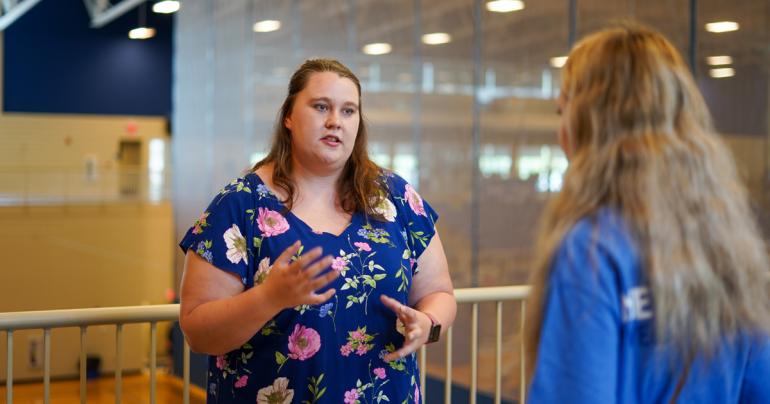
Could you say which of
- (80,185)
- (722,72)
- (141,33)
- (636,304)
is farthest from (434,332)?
(141,33)

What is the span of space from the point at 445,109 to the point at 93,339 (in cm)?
1161

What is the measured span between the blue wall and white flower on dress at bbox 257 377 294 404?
15770 millimetres

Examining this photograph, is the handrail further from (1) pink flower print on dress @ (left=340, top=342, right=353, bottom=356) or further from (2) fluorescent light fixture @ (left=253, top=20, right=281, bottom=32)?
(2) fluorescent light fixture @ (left=253, top=20, right=281, bottom=32)

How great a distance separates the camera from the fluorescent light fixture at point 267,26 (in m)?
12.6

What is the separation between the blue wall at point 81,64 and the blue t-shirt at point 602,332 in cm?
1670

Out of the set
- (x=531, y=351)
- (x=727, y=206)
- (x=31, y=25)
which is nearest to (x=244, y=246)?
(x=531, y=351)

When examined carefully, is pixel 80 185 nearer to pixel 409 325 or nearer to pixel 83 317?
pixel 83 317

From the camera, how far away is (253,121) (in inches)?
525

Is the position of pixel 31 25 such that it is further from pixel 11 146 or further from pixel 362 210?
pixel 362 210

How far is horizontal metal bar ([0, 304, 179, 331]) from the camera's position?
2.53m

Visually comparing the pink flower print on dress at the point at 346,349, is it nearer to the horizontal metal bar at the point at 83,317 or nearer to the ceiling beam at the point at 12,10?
the horizontal metal bar at the point at 83,317

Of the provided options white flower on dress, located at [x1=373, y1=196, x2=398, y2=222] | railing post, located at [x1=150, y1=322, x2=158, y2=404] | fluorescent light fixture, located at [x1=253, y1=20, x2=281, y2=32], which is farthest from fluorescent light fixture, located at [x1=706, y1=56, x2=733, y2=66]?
fluorescent light fixture, located at [x1=253, y1=20, x2=281, y2=32]

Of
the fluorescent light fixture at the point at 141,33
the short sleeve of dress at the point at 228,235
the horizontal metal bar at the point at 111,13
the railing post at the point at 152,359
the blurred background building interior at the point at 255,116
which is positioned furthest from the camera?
→ the fluorescent light fixture at the point at 141,33

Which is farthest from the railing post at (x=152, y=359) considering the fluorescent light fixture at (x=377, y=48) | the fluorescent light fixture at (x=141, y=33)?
the fluorescent light fixture at (x=141, y=33)
